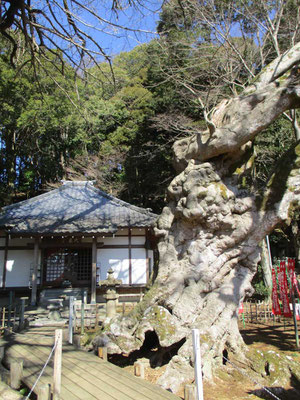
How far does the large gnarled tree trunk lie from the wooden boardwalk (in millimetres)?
764

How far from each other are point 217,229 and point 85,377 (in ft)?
11.1

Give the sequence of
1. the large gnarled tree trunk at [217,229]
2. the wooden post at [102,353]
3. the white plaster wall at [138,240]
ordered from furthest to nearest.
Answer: the white plaster wall at [138,240] < the large gnarled tree trunk at [217,229] < the wooden post at [102,353]

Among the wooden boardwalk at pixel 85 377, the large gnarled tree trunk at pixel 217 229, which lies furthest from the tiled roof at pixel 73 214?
the wooden boardwalk at pixel 85 377

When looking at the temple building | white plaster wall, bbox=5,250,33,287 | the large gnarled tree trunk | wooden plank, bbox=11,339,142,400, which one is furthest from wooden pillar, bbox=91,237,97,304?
wooden plank, bbox=11,339,142,400

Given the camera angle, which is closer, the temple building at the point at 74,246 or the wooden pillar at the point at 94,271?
the wooden pillar at the point at 94,271

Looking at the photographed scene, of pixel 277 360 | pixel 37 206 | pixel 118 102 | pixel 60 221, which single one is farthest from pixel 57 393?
pixel 118 102

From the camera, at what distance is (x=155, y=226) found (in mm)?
6766

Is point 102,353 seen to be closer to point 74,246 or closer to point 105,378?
point 105,378

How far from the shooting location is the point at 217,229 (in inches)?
238

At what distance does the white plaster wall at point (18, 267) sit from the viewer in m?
13.3

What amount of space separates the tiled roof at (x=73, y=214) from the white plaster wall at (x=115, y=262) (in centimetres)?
157

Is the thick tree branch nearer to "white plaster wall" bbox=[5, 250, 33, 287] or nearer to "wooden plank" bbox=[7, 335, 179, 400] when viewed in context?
"wooden plank" bbox=[7, 335, 179, 400]

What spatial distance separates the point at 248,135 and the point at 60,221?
9.69m

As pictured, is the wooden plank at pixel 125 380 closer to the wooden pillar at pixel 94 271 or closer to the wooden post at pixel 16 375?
the wooden post at pixel 16 375
